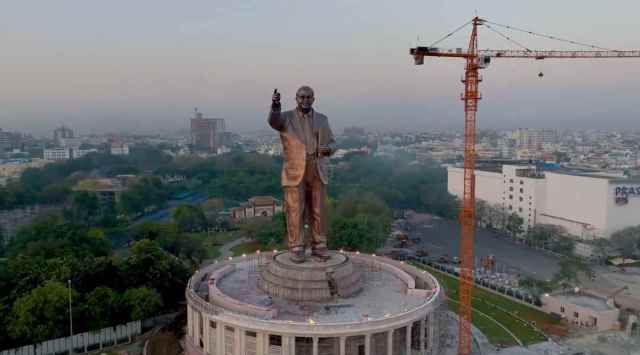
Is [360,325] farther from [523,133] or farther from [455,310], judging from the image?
[523,133]

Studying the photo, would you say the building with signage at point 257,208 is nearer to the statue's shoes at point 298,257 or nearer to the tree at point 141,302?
the tree at point 141,302

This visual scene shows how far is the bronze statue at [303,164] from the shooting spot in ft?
61.2

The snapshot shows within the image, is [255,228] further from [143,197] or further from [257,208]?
[143,197]

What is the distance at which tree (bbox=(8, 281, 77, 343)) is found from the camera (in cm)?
1808

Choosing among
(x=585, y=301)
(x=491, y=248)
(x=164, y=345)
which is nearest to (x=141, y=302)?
(x=164, y=345)

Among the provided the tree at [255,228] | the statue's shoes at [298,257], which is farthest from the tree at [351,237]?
the statue's shoes at [298,257]

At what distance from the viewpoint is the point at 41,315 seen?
61.3ft

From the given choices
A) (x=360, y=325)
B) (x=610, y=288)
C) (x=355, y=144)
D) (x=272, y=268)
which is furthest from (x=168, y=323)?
(x=355, y=144)

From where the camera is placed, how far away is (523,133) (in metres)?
152

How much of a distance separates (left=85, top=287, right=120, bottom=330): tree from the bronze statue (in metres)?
7.58

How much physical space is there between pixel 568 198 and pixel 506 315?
21617 millimetres

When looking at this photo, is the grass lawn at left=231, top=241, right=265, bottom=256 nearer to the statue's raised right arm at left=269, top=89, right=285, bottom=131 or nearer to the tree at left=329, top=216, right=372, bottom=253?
the tree at left=329, top=216, right=372, bottom=253

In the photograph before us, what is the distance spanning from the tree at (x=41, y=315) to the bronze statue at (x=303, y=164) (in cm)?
899

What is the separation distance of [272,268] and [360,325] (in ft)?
15.2
